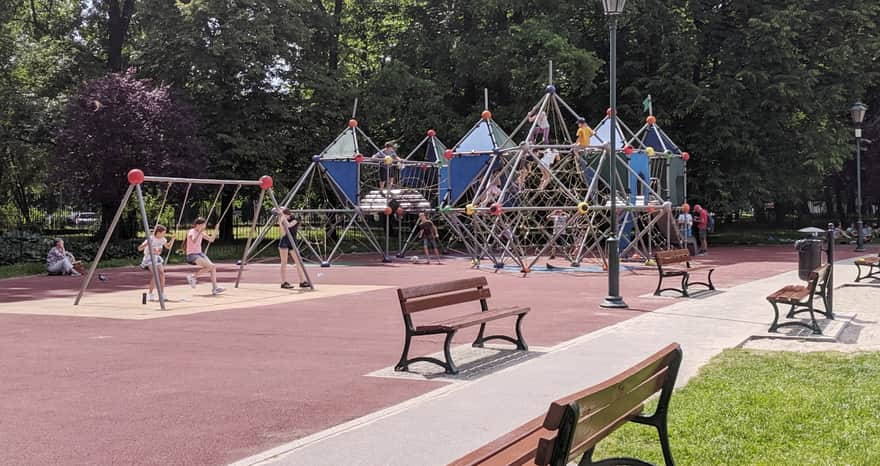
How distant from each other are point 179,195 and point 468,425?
2794cm

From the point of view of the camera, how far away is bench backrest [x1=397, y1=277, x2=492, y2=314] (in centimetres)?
885

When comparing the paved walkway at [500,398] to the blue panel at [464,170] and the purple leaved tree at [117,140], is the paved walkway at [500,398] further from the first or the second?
the purple leaved tree at [117,140]

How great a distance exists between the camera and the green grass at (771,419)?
5.54 metres

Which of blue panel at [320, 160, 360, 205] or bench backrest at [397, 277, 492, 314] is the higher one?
blue panel at [320, 160, 360, 205]

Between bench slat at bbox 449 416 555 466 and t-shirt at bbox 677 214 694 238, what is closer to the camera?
bench slat at bbox 449 416 555 466

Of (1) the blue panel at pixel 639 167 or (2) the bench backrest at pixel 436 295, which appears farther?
(1) the blue panel at pixel 639 167

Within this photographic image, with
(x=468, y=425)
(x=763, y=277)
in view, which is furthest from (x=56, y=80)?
(x=468, y=425)

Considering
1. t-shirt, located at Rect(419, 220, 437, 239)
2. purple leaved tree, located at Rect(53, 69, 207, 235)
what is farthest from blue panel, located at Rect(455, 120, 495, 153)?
purple leaved tree, located at Rect(53, 69, 207, 235)

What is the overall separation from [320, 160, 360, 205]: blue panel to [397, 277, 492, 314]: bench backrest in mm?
19351

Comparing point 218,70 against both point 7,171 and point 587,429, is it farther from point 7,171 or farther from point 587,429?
point 587,429

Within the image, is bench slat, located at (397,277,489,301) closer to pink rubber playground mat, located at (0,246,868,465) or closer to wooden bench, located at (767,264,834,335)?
pink rubber playground mat, located at (0,246,868,465)

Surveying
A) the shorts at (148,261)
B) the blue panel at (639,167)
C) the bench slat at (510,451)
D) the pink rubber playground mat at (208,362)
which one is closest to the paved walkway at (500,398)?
the pink rubber playground mat at (208,362)

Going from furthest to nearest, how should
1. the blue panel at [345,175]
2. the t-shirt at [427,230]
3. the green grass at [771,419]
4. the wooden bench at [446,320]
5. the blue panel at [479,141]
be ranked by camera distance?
the blue panel at [345,175] < the t-shirt at [427,230] < the blue panel at [479,141] < the wooden bench at [446,320] < the green grass at [771,419]

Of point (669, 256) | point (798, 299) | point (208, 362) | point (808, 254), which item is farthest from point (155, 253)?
point (808, 254)
